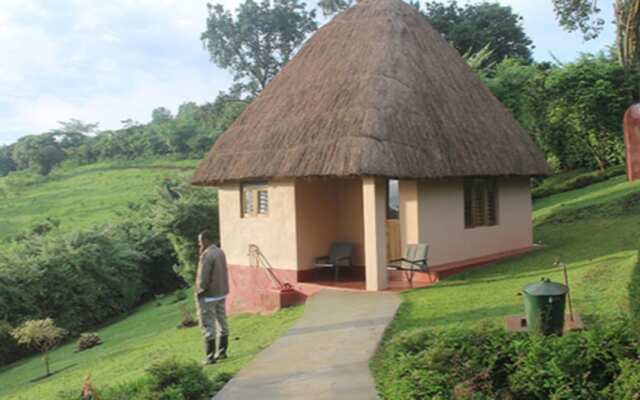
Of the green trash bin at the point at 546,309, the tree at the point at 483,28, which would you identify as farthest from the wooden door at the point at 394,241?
the tree at the point at 483,28

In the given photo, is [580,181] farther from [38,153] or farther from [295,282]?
[38,153]

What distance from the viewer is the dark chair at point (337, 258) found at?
14336mm

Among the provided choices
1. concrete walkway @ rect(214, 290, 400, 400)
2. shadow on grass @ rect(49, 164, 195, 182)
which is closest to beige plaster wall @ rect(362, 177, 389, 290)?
concrete walkway @ rect(214, 290, 400, 400)

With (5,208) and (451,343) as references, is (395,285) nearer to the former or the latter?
(451,343)

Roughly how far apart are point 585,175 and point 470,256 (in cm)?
1249

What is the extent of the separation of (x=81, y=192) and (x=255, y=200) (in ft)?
123

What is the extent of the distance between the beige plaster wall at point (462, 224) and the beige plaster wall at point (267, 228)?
297 cm

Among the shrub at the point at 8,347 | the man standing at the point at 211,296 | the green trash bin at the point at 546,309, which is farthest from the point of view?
the shrub at the point at 8,347

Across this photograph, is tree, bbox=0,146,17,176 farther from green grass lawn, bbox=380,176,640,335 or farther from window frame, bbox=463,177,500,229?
window frame, bbox=463,177,500,229

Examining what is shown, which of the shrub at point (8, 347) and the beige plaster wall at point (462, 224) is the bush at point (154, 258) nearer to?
the shrub at point (8, 347)

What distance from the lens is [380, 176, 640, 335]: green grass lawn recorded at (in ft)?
31.4

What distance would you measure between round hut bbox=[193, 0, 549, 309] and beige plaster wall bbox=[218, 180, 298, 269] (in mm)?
34

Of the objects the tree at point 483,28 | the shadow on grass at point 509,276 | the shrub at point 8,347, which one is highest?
the tree at point 483,28

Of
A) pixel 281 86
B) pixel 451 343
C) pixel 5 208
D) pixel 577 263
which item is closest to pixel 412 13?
pixel 281 86
